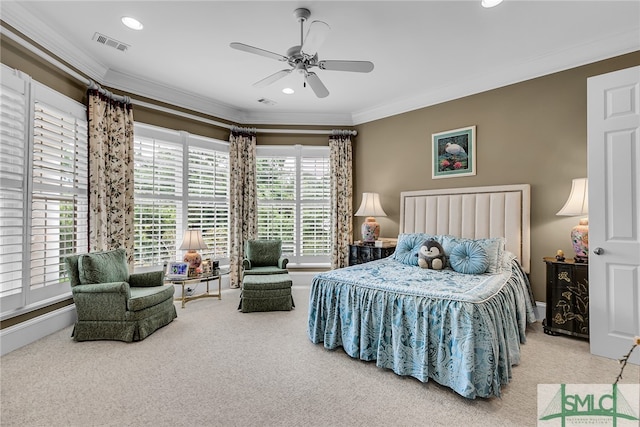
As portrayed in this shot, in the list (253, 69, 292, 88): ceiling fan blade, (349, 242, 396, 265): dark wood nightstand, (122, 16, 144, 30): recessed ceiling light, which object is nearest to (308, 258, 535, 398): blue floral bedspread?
(349, 242, 396, 265): dark wood nightstand

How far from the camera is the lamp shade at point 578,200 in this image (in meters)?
3.16

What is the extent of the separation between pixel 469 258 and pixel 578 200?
125 centimetres

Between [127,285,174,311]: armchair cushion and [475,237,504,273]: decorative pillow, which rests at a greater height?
[475,237,504,273]: decorative pillow

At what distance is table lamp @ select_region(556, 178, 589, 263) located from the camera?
3.13m

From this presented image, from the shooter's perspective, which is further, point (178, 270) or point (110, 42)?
point (178, 270)

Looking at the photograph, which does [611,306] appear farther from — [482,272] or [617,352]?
[482,272]

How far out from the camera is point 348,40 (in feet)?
10.8

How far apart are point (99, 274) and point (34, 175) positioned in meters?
1.17

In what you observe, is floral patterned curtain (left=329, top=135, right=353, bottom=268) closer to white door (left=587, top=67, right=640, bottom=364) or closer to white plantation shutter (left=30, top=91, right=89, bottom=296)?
white door (left=587, top=67, right=640, bottom=364)

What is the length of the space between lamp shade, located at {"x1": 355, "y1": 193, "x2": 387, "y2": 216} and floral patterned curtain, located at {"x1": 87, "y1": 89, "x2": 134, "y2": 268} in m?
3.35

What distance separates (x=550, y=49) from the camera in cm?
348

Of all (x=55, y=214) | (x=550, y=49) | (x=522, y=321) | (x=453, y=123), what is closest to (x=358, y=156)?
(x=453, y=123)

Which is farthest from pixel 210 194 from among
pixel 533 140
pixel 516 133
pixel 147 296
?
pixel 533 140

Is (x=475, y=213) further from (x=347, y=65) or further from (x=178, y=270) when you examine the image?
(x=178, y=270)
